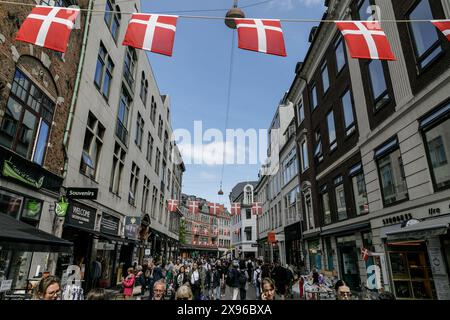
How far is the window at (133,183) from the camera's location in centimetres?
2169

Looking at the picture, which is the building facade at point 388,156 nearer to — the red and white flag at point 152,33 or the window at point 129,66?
the red and white flag at point 152,33

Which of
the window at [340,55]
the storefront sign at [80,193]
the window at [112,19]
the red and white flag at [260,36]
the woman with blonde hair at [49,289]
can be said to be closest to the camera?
the woman with blonde hair at [49,289]

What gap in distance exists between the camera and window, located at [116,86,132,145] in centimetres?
1892

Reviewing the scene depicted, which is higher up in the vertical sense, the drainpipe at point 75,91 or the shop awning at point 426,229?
the drainpipe at point 75,91

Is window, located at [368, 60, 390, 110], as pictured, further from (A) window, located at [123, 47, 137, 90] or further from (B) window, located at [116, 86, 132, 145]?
(A) window, located at [123, 47, 137, 90]

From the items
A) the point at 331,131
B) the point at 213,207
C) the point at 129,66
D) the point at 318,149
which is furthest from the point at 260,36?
the point at 213,207

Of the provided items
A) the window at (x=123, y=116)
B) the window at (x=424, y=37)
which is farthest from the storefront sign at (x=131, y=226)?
the window at (x=424, y=37)

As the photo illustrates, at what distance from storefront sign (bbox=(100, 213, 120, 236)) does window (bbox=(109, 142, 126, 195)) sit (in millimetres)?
1783

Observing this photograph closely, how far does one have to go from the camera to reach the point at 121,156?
19.7 meters

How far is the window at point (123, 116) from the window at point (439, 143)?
16891mm

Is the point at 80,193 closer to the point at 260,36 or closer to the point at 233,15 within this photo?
the point at 233,15

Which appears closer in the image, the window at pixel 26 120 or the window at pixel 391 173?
the window at pixel 26 120

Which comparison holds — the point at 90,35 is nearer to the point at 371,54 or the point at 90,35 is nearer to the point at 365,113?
the point at 371,54
